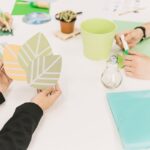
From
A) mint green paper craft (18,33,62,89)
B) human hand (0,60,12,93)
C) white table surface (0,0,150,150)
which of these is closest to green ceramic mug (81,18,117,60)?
white table surface (0,0,150,150)

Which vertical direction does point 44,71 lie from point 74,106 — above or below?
above

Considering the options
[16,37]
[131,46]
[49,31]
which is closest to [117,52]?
[131,46]

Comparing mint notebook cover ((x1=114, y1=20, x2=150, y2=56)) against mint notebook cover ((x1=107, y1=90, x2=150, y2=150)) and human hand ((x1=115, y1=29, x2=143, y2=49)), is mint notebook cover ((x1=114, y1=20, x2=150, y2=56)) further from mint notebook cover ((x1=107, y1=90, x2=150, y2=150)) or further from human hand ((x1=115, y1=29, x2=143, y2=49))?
mint notebook cover ((x1=107, y1=90, x2=150, y2=150))

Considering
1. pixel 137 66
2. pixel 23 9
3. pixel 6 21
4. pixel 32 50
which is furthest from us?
pixel 23 9

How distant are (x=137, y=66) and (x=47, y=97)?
0.34m

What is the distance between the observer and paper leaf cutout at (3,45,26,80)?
2.82ft

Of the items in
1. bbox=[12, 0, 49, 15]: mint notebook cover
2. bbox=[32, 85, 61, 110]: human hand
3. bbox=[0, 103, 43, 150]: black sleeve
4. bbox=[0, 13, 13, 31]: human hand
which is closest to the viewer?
bbox=[0, 103, 43, 150]: black sleeve

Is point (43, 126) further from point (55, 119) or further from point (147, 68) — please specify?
point (147, 68)

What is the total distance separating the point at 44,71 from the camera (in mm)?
796

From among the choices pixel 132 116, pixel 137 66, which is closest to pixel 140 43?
pixel 137 66

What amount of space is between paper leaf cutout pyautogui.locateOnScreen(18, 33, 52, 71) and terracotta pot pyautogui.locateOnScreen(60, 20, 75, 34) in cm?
29

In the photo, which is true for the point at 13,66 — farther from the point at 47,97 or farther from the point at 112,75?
the point at 112,75

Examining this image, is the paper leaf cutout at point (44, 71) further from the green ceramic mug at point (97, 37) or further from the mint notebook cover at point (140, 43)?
the mint notebook cover at point (140, 43)

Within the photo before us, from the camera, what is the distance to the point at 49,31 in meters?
1.20
